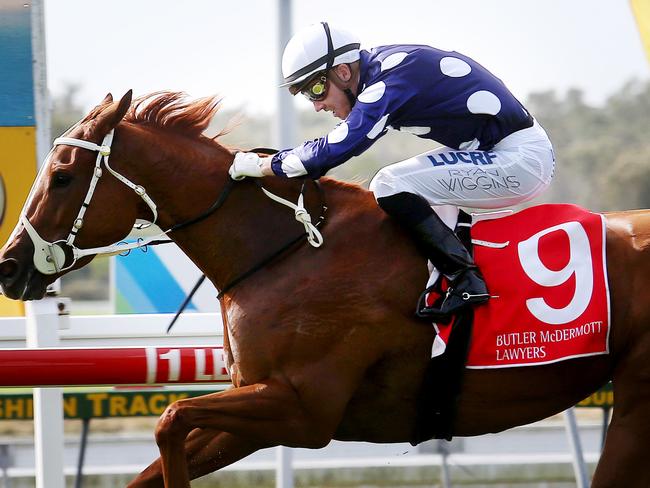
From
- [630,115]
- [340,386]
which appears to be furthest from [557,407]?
[630,115]

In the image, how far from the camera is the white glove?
13.3 feet

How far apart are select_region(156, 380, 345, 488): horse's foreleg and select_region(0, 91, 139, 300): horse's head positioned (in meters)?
0.64

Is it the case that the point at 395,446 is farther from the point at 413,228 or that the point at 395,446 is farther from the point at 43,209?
the point at 43,209

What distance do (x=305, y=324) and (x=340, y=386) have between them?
0.81 feet

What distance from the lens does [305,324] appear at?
394cm

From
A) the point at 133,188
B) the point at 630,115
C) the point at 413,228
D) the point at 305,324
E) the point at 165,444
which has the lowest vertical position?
the point at 165,444

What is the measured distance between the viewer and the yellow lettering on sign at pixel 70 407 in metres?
6.29

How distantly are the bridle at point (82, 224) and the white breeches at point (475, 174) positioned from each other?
29 centimetres

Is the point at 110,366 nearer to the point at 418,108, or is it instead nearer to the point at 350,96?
the point at 350,96

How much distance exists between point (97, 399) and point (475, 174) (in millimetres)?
3091

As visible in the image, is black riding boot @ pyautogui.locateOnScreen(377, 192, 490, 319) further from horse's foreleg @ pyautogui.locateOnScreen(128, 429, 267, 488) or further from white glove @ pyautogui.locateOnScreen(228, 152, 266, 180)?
horse's foreleg @ pyautogui.locateOnScreen(128, 429, 267, 488)

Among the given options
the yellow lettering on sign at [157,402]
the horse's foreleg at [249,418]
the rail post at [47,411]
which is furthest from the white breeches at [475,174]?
the yellow lettering on sign at [157,402]

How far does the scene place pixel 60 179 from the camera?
12.9ft

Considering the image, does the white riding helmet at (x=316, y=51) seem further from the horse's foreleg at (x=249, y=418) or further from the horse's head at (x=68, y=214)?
the horse's foreleg at (x=249, y=418)
